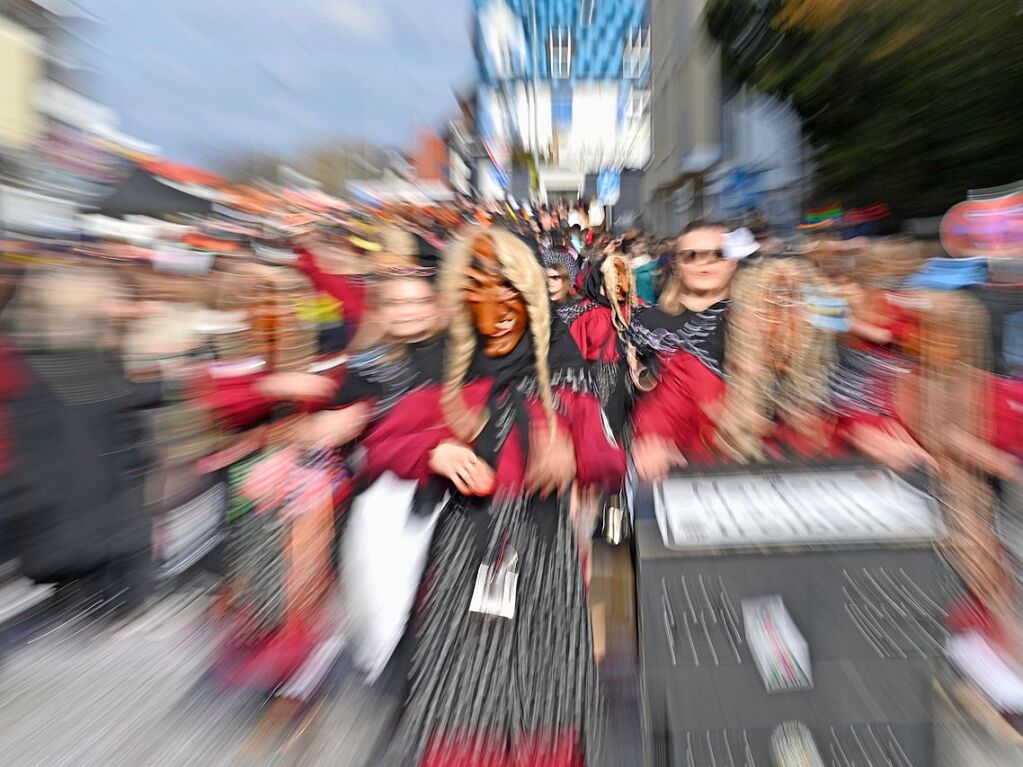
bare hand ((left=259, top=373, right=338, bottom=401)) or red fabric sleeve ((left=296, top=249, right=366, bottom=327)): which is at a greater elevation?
red fabric sleeve ((left=296, top=249, right=366, bottom=327))

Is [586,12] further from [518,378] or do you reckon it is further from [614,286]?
[518,378]

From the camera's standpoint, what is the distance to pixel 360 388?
270cm

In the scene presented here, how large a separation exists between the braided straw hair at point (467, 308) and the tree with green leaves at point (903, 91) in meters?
7.30

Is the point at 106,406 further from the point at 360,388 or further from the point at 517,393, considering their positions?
the point at 517,393

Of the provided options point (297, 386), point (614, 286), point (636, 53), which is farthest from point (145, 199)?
point (636, 53)

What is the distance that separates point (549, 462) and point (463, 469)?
0.26 meters

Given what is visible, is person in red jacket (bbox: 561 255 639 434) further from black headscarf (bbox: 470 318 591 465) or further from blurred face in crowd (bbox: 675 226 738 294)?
blurred face in crowd (bbox: 675 226 738 294)

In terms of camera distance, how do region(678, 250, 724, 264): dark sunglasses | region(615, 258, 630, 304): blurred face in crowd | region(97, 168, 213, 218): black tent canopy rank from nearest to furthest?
1. region(678, 250, 724, 264): dark sunglasses
2. region(97, 168, 213, 218): black tent canopy
3. region(615, 258, 630, 304): blurred face in crowd

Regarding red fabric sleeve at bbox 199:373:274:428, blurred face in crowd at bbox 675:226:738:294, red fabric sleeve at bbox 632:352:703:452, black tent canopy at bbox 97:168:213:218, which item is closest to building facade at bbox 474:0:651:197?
black tent canopy at bbox 97:168:213:218

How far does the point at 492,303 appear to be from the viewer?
204 centimetres

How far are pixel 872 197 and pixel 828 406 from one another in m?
8.49

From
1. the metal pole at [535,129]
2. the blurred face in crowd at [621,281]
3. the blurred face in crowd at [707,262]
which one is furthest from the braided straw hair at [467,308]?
the metal pole at [535,129]

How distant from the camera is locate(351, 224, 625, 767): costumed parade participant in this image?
1544mm

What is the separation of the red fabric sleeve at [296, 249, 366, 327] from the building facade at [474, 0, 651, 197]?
15945 millimetres
